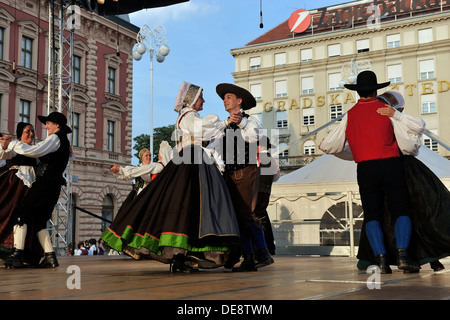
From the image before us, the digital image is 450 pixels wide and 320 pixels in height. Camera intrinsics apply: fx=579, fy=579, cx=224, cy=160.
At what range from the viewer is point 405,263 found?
4.80m

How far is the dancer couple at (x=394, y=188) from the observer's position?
4973 mm

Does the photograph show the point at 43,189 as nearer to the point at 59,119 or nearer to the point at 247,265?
the point at 59,119

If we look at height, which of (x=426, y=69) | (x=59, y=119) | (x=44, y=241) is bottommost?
(x=44, y=241)

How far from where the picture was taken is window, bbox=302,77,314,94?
Result: 4800 centimetres

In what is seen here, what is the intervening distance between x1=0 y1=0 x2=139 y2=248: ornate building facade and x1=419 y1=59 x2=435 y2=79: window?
888 inches

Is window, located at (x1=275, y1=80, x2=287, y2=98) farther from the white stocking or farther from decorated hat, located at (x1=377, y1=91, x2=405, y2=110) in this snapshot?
decorated hat, located at (x1=377, y1=91, x2=405, y2=110)

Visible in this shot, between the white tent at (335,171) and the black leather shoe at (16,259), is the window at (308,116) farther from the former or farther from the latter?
the black leather shoe at (16,259)

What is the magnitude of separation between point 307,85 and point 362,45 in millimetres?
5412

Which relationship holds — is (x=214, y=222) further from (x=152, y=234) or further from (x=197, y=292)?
(x=197, y=292)

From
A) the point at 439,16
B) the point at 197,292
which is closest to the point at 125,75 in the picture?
the point at 439,16

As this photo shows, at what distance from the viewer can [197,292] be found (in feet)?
10.7

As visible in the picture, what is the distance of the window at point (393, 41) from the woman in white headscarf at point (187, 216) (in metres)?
42.9

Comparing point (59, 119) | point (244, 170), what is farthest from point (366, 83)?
point (59, 119)
